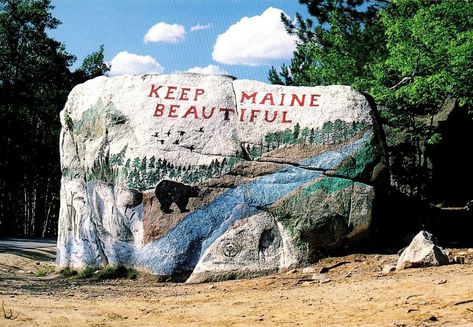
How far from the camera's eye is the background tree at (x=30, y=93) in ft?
83.1

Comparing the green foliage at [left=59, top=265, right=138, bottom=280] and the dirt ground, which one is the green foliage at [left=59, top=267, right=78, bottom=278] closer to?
the green foliage at [left=59, top=265, right=138, bottom=280]

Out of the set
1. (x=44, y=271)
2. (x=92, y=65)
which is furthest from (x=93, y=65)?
(x=44, y=271)

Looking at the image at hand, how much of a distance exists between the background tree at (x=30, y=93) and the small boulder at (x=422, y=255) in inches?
782

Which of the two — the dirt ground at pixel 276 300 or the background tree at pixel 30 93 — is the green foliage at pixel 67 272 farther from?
the background tree at pixel 30 93

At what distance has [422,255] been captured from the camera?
8.69 metres

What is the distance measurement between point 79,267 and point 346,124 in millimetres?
5074

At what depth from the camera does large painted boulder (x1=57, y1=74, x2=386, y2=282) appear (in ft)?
32.6

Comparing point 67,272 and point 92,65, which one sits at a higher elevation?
point 92,65

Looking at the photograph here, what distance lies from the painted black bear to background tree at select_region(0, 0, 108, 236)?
1674cm

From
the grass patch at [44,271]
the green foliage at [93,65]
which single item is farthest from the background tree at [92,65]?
the grass patch at [44,271]

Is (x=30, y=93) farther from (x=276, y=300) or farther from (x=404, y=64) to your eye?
(x=276, y=300)

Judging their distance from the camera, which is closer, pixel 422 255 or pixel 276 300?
Result: pixel 276 300

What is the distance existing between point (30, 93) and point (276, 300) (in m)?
20.4

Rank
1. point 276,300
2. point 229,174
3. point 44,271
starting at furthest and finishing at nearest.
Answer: point 44,271
point 229,174
point 276,300
